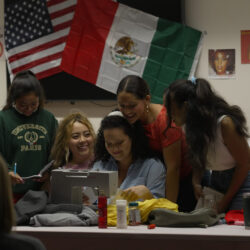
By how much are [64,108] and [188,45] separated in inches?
53.0

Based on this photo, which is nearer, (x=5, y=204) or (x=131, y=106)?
(x=5, y=204)

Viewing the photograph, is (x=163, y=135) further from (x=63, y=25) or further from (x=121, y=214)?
(x=63, y=25)

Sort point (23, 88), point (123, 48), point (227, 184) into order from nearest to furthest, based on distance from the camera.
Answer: point (227, 184) → point (23, 88) → point (123, 48)

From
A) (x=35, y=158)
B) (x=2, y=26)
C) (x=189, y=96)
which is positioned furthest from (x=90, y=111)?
(x=189, y=96)

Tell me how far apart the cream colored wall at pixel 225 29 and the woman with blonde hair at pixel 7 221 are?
11.6 feet

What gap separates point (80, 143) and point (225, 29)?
214 centimetres

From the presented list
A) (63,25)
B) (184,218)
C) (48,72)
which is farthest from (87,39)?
(184,218)

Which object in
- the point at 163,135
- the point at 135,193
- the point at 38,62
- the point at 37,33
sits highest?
the point at 37,33

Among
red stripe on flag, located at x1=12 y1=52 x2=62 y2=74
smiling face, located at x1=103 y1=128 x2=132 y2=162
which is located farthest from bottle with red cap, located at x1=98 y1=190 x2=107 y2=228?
red stripe on flag, located at x1=12 y1=52 x2=62 y2=74

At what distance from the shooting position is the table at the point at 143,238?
2.10 meters

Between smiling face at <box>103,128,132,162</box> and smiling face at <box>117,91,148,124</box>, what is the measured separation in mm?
105

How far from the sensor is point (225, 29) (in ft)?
14.8

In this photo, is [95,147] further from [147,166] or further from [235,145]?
Result: [235,145]

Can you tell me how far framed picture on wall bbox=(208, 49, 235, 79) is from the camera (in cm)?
450
